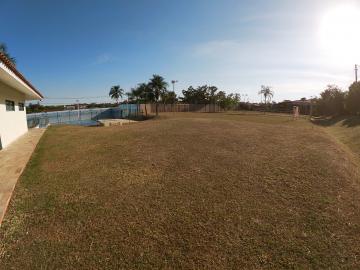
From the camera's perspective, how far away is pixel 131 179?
583 cm

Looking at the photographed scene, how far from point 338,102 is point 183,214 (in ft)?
137

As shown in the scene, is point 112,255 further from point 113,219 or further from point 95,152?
point 95,152

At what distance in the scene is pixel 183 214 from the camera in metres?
4.28

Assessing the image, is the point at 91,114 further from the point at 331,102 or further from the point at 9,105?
the point at 331,102

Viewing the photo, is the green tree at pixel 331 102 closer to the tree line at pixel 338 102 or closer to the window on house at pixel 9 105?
the tree line at pixel 338 102

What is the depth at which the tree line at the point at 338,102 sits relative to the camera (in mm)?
30344

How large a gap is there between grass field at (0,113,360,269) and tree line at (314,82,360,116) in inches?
1161

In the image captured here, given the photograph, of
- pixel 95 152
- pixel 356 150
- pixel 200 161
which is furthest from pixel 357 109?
pixel 95 152

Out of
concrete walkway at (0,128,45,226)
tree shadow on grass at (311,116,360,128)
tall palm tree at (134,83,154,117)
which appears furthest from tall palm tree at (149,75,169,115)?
concrete walkway at (0,128,45,226)

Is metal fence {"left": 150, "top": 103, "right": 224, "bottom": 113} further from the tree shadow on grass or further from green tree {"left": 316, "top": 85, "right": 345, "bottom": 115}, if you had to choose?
the tree shadow on grass

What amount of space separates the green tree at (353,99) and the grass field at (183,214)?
29.1m

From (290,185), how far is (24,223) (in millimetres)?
5836

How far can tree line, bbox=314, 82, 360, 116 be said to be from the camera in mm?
30344

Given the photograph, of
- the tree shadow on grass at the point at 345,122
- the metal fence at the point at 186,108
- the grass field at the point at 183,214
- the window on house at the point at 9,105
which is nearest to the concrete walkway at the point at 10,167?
the grass field at the point at 183,214
